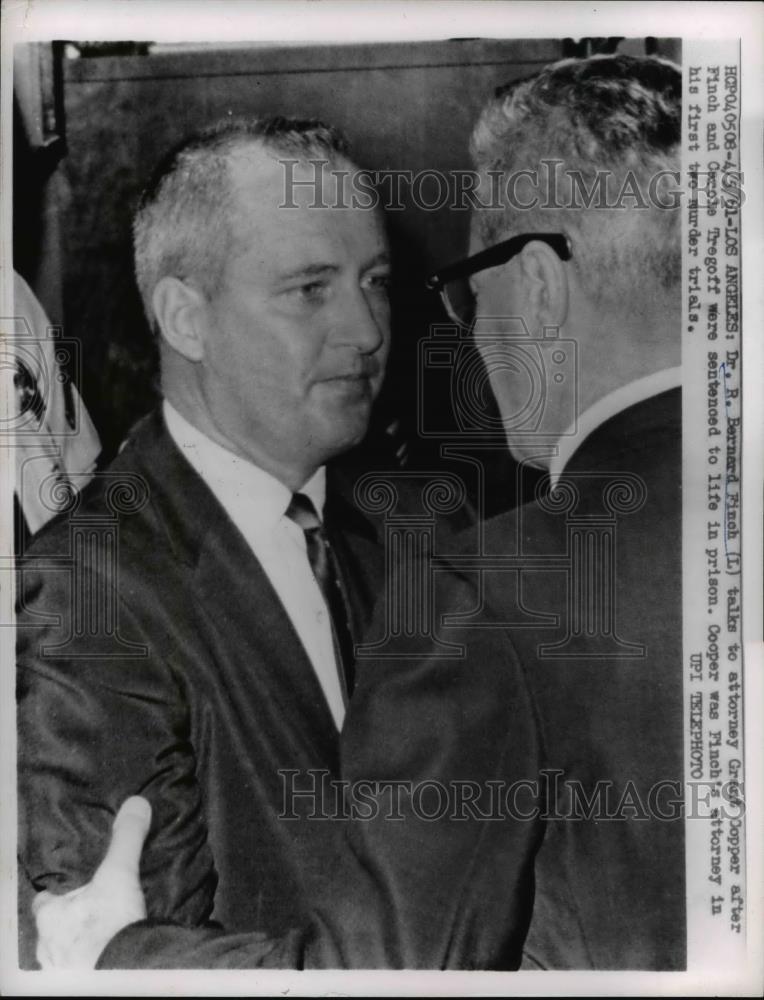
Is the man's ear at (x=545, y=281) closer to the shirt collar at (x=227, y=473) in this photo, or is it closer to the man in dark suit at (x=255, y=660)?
the man in dark suit at (x=255, y=660)

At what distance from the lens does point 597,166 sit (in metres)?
A: 0.94

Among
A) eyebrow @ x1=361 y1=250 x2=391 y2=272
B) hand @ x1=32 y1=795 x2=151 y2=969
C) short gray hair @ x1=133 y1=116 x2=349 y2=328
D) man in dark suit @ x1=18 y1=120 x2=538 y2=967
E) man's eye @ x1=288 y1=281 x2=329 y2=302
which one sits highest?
short gray hair @ x1=133 y1=116 x2=349 y2=328

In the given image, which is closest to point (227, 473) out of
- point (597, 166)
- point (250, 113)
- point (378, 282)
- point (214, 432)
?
point (214, 432)

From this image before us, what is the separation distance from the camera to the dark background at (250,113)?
943mm

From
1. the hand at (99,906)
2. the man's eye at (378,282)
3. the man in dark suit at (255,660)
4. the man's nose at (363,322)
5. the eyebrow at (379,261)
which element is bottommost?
the hand at (99,906)

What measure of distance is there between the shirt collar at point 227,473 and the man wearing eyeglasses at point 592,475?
0.22 m

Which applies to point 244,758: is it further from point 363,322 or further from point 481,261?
point 481,261

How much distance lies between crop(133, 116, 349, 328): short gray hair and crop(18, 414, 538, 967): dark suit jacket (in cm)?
16

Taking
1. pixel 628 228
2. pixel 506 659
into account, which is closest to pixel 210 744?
pixel 506 659

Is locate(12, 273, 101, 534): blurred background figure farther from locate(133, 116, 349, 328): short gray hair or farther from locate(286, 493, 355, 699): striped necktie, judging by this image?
locate(286, 493, 355, 699): striped necktie

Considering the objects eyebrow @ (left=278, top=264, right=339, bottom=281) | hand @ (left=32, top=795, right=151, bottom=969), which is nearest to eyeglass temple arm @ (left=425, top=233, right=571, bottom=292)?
eyebrow @ (left=278, top=264, right=339, bottom=281)

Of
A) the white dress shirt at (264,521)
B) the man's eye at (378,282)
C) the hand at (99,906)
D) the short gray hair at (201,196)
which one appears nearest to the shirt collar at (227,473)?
the white dress shirt at (264,521)

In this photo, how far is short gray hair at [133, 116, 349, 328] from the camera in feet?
3.03

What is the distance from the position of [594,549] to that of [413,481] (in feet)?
0.68
